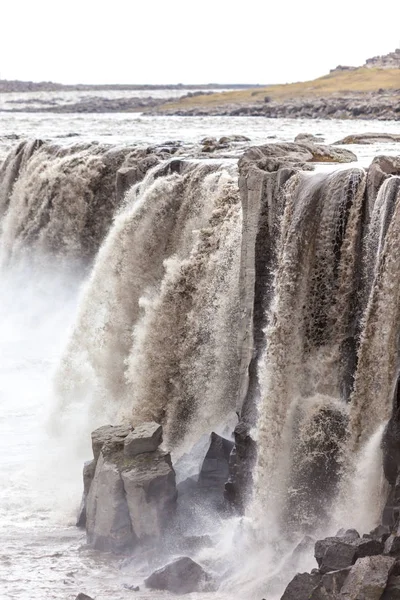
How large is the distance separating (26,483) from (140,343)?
2844 millimetres

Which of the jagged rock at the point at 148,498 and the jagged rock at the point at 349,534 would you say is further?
the jagged rock at the point at 148,498

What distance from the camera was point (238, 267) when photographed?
15.4 m

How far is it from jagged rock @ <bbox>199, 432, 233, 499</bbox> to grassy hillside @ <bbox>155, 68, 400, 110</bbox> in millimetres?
59607

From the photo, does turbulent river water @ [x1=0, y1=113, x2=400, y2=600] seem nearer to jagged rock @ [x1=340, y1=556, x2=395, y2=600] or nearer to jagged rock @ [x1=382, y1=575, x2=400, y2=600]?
jagged rock @ [x1=340, y1=556, x2=395, y2=600]

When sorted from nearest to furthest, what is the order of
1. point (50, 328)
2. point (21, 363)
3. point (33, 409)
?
point (33, 409) < point (21, 363) < point (50, 328)

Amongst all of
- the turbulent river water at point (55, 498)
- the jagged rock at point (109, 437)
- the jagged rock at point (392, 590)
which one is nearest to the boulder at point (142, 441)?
the jagged rock at point (109, 437)

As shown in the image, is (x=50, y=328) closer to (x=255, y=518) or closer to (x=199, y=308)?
(x=199, y=308)

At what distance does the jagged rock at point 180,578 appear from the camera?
465 inches

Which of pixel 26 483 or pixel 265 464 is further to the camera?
pixel 26 483

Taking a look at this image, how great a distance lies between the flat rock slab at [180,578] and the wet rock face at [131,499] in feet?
3.73

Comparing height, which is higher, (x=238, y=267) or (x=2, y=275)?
(x=238, y=267)

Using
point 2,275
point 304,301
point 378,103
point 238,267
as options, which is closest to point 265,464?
point 304,301

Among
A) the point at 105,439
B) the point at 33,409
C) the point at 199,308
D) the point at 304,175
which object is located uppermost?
the point at 304,175

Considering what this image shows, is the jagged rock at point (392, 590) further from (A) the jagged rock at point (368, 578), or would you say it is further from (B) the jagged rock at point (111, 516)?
(B) the jagged rock at point (111, 516)
